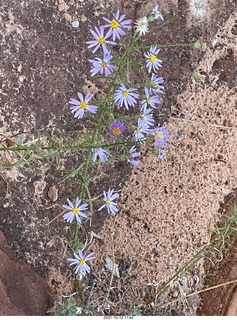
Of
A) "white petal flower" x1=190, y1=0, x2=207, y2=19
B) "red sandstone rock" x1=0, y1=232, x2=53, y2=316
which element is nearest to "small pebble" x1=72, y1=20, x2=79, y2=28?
"white petal flower" x1=190, y1=0, x2=207, y2=19

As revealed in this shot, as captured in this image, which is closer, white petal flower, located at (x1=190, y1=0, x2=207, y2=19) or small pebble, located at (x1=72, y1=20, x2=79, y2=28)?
small pebble, located at (x1=72, y1=20, x2=79, y2=28)

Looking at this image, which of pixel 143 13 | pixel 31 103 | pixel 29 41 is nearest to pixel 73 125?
pixel 31 103

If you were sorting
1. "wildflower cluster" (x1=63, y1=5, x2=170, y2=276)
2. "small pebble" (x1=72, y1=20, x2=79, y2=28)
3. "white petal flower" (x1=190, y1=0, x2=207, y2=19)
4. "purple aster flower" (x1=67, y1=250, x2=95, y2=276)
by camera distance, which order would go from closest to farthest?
"wildflower cluster" (x1=63, y1=5, x2=170, y2=276) < "purple aster flower" (x1=67, y1=250, x2=95, y2=276) < "small pebble" (x1=72, y1=20, x2=79, y2=28) < "white petal flower" (x1=190, y1=0, x2=207, y2=19)

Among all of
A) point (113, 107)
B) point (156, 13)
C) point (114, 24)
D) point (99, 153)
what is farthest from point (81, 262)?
point (156, 13)

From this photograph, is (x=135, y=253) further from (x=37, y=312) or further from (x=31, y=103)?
(x=31, y=103)

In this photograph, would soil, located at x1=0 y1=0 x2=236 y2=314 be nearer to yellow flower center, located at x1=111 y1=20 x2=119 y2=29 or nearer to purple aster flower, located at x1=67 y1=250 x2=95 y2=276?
purple aster flower, located at x1=67 y1=250 x2=95 y2=276
